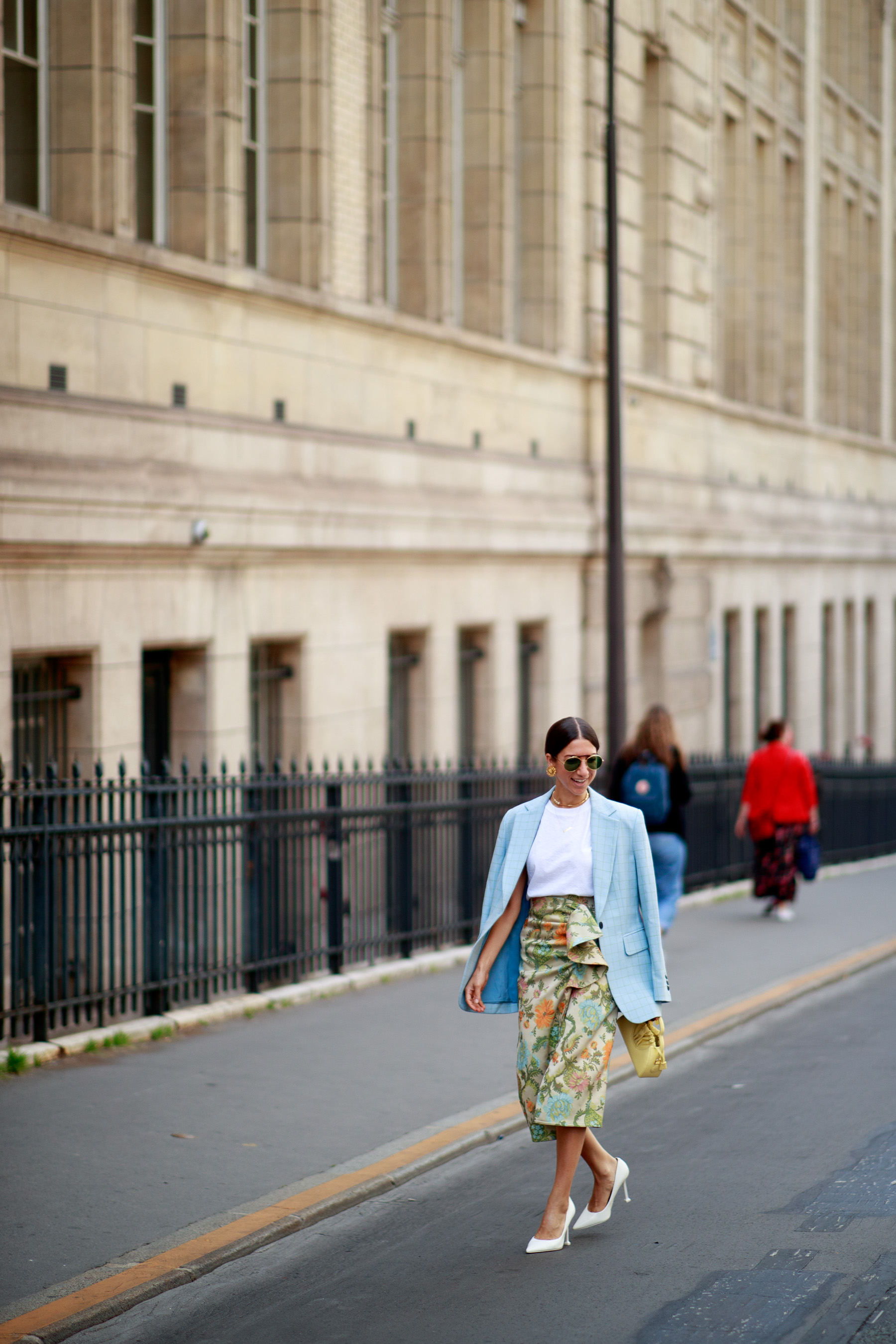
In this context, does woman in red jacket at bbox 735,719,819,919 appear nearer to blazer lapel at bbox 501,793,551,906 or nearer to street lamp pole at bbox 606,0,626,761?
street lamp pole at bbox 606,0,626,761

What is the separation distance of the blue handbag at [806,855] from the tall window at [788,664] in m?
16.1

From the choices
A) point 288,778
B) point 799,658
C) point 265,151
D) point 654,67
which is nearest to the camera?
point 288,778

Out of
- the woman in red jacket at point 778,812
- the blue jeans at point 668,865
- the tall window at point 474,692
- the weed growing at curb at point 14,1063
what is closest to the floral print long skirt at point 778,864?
the woman in red jacket at point 778,812

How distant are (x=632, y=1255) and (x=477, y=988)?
1048 mm

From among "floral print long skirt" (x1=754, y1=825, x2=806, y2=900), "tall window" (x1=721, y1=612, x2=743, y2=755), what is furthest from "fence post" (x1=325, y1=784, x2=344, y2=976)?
"tall window" (x1=721, y1=612, x2=743, y2=755)

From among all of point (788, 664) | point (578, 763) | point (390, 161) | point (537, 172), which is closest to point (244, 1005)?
point (578, 763)

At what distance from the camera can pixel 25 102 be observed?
12930mm

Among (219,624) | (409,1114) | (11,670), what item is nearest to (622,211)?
(219,624)

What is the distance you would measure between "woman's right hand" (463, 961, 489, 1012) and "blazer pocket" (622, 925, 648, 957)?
1.60ft

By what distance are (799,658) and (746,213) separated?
25.1ft

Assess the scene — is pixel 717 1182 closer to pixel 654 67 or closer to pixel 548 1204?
pixel 548 1204

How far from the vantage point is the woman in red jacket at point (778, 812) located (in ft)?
50.0

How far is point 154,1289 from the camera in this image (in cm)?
595

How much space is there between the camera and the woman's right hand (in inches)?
252
